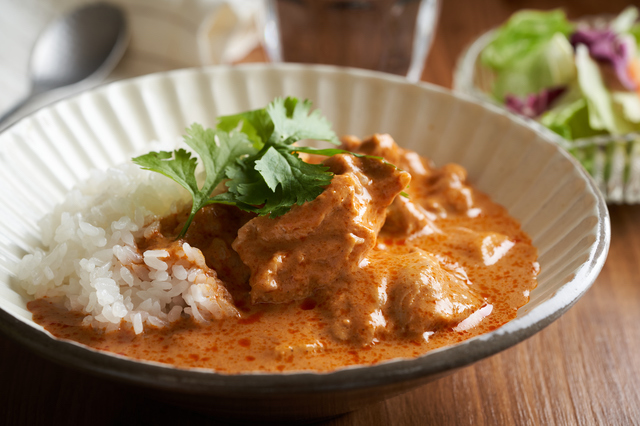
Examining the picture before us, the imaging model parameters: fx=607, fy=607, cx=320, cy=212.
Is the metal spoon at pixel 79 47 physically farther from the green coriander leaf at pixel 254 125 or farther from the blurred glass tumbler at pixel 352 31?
the green coriander leaf at pixel 254 125

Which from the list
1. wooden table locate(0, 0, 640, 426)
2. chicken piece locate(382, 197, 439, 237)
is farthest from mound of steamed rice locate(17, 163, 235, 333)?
chicken piece locate(382, 197, 439, 237)

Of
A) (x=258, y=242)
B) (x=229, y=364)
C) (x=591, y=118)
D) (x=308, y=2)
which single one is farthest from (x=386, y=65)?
(x=229, y=364)

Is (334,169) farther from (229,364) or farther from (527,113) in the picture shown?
(527,113)

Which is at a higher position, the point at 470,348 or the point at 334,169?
the point at 334,169

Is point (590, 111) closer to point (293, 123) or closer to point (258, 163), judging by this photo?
point (293, 123)

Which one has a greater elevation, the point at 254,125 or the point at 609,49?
the point at 609,49

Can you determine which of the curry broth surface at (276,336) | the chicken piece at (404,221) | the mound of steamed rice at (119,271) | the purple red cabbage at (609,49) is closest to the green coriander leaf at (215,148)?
the mound of steamed rice at (119,271)

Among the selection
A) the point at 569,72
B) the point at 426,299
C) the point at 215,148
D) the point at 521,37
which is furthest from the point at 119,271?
the point at 521,37
